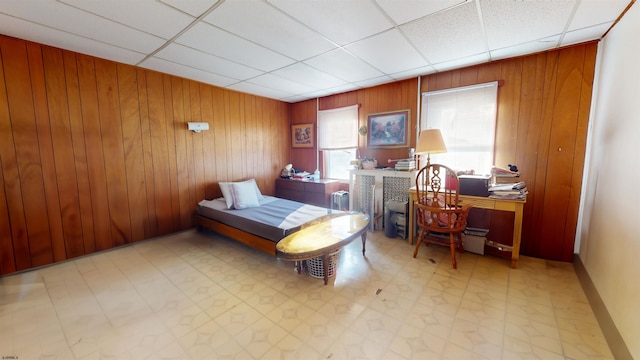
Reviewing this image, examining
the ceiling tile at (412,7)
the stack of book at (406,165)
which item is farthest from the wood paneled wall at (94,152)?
the ceiling tile at (412,7)

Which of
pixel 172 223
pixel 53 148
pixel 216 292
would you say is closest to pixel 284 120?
pixel 172 223

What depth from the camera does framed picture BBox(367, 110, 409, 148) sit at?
3.79 m

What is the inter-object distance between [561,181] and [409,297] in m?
2.27

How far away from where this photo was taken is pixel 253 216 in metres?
3.11

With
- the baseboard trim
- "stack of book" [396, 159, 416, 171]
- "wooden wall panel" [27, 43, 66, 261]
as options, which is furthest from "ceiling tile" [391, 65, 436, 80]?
"wooden wall panel" [27, 43, 66, 261]

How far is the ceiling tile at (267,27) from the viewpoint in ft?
6.23

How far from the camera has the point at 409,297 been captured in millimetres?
2086

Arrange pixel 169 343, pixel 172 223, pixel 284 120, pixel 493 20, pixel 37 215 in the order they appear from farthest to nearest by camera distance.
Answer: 1. pixel 284 120
2. pixel 172 223
3. pixel 37 215
4. pixel 493 20
5. pixel 169 343

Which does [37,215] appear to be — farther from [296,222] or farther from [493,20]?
[493,20]

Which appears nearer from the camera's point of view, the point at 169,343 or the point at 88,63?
the point at 169,343

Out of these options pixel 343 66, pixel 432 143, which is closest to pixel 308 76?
pixel 343 66

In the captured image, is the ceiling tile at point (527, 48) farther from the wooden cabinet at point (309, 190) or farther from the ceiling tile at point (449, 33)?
the wooden cabinet at point (309, 190)

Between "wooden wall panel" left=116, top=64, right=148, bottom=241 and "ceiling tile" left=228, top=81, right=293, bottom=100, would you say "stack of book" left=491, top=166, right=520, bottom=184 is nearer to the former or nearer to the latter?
"ceiling tile" left=228, top=81, right=293, bottom=100

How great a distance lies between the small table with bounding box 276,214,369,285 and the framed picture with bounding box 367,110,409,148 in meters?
1.58
